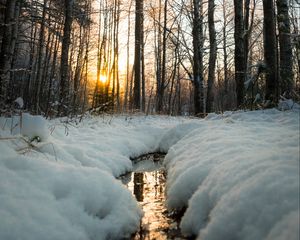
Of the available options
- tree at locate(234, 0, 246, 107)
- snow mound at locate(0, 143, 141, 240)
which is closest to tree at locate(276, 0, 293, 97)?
tree at locate(234, 0, 246, 107)

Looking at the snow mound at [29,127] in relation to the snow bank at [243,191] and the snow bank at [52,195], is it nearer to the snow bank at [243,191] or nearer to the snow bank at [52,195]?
the snow bank at [52,195]

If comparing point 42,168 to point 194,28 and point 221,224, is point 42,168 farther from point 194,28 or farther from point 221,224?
point 194,28

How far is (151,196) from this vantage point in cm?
363

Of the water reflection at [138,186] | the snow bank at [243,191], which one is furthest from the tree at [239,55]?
the snow bank at [243,191]

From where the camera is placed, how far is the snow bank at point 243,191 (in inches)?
58.9

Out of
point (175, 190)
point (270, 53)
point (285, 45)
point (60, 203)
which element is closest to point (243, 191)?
point (175, 190)

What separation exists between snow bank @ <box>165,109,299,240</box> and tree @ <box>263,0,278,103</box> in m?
2.82

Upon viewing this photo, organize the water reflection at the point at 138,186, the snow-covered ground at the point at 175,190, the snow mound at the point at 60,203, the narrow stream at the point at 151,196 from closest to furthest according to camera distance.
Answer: the snow-covered ground at the point at 175,190, the snow mound at the point at 60,203, the narrow stream at the point at 151,196, the water reflection at the point at 138,186

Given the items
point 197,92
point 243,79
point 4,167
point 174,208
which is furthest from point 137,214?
point 197,92

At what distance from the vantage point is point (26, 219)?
6.85 feet

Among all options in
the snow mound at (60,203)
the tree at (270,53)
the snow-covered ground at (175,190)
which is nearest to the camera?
the snow-covered ground at (175,190)

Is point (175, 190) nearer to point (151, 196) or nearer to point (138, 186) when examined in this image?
point (151, 196)

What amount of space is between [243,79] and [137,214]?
577 cm

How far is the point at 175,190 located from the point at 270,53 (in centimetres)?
401
